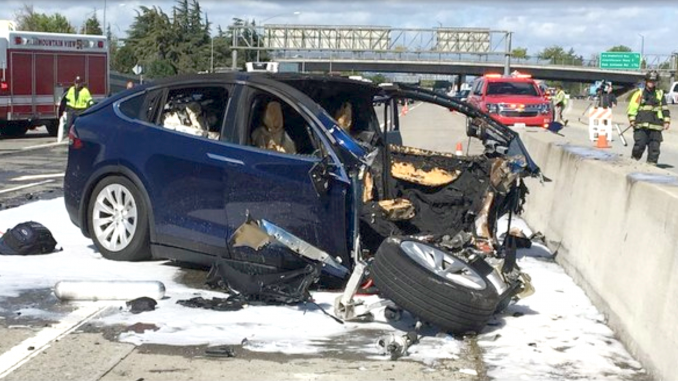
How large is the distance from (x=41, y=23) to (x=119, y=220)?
273 feet

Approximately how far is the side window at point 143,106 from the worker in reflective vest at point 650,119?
11401 mm

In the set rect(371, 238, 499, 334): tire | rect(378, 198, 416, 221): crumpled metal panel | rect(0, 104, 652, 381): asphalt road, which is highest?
rect(378, 198, 416, 221): crumpled metal panel

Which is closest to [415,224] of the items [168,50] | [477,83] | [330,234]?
[330,234]

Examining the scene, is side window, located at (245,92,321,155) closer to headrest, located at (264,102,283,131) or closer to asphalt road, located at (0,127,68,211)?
headrest, located at (264,102,283,131)

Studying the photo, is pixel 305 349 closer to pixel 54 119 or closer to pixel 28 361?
pixel 28 361

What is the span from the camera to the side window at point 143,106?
7500 millimetres

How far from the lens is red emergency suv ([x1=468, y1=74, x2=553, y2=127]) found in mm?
25141

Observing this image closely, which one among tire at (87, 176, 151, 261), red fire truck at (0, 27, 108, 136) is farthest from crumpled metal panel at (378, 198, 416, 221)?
red fire truck at (0, 27, 108, 136)

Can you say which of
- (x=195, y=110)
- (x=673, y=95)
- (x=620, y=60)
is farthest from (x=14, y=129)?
(x=620, y=60)

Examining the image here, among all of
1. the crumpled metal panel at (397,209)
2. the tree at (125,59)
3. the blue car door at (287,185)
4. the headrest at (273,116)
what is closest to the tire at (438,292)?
the blue car door at (287,185)

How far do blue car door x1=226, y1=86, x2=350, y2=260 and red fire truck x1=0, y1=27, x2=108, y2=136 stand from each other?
69.2ft

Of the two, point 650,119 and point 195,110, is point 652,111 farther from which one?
point 195,110

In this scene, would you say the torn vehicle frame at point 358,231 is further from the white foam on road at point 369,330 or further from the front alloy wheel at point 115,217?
the front alloy wheel at point 115,217

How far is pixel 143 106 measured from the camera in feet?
24.8
